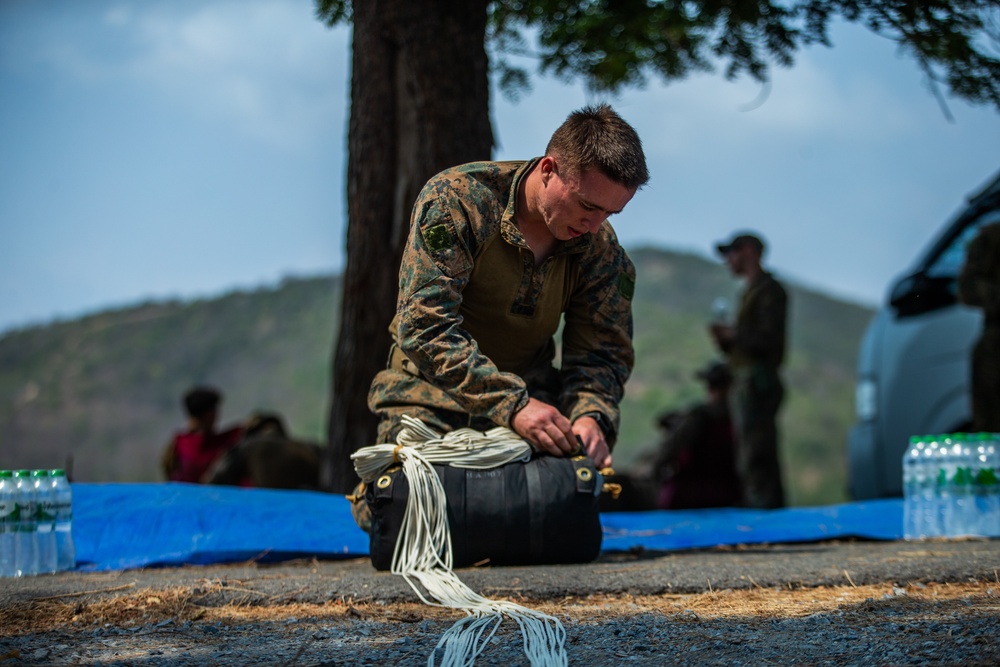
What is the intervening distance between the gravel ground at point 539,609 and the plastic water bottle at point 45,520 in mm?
224

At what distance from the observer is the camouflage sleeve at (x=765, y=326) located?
22.3ft

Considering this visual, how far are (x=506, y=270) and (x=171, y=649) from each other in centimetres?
156

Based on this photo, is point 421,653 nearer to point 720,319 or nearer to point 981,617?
point 981,617

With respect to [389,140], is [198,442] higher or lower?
lower

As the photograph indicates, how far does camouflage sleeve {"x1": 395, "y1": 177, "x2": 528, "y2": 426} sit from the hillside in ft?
56.2

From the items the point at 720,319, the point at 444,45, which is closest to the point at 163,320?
the point at 720,319

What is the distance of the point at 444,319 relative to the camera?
3.05 m

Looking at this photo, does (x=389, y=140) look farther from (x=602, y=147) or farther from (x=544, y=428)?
(x=544, y=428)

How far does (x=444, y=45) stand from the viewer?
16.0ft

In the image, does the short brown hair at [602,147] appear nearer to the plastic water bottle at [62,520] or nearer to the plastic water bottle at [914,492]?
the plastic water bottle at [62,520]

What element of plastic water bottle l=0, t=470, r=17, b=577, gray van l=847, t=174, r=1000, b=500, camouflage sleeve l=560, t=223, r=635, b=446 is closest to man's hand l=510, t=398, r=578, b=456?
camouflage sleeve l=560, t=223, r=635, b=446

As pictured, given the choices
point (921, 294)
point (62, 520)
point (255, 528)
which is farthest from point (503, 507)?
point (921, 294)

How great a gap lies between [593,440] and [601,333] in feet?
1.45

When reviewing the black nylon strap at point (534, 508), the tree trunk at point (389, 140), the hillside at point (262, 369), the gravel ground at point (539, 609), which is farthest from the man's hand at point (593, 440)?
the hillside at point (262, 369)
